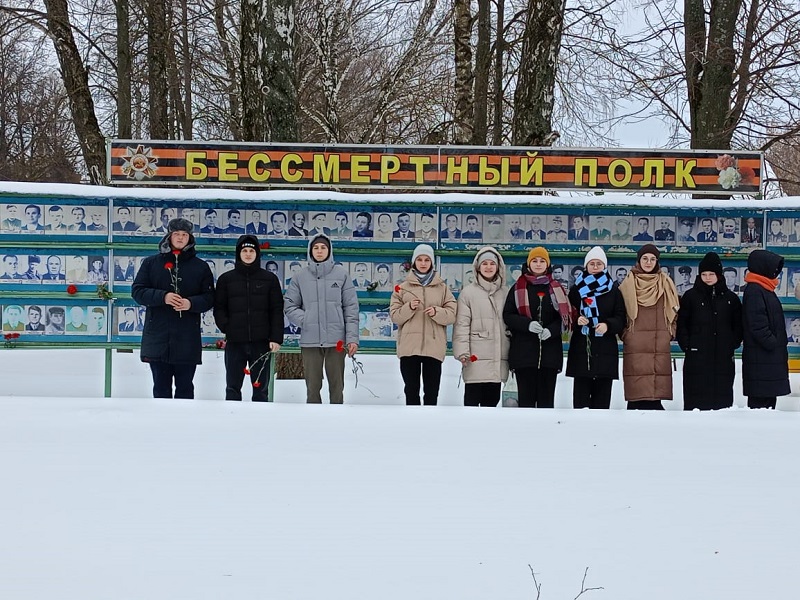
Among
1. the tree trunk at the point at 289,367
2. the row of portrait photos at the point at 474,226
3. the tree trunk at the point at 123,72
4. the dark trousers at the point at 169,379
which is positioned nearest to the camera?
the dark trousers at the point at 169,379

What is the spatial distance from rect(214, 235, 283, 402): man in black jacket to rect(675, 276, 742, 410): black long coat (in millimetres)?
3080

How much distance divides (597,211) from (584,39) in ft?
26.7

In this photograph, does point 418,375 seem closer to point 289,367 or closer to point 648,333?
point 648,333

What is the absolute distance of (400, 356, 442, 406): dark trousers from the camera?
706cm

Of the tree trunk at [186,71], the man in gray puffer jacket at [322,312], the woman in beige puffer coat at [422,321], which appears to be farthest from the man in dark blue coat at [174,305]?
the tree trunk at [186,71]

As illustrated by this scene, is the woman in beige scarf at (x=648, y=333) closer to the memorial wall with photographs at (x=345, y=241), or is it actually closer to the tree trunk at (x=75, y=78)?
the memorial wall with photographs at (x=345, y=241)

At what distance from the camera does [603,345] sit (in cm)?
680

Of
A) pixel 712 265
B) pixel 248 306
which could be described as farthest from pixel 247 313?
pixel 712 265

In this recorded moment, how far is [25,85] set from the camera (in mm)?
29750

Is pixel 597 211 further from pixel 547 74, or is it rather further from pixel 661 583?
pixel 661 583

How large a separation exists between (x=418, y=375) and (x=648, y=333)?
1757mm

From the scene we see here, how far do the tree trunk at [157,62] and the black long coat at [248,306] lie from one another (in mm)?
10227

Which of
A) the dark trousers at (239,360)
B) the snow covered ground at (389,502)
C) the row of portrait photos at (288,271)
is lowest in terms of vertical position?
the snow covered ground at (389,502)

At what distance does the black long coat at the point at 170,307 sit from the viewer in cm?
695
